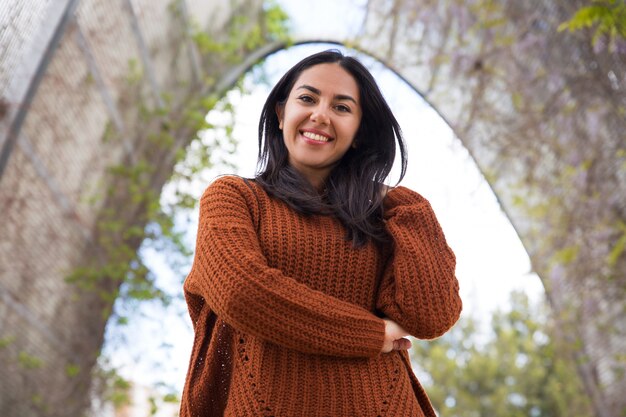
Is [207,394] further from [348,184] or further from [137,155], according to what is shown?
[137,155]

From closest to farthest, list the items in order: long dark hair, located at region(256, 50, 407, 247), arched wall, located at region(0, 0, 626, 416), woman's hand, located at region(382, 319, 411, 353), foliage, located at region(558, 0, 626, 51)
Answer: woman's hand, located at region(382, 319, 411, 353), long dark hair, located at region(256, 50, 407, 247), foliage, located at region(558, 0, 626, 51), arched wall, located at region(0, 0, 626, 416)

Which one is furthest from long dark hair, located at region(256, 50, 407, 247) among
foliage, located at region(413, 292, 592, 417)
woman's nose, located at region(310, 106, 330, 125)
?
foliage, located at region(413, 292, 592, 417)

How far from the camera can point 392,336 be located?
1629 millimetres

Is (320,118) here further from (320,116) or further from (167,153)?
(167,153)

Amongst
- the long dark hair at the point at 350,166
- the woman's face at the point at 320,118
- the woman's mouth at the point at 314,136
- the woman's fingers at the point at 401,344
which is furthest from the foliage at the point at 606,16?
the woman's fingers at the point at 401,344

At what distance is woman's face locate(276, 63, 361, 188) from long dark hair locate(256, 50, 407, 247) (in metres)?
0.03

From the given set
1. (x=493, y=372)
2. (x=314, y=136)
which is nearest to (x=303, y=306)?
(x=314, y=136)

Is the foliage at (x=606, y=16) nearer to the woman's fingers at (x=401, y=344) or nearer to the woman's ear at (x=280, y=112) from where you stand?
the woman's ear at (x=280, y=112)

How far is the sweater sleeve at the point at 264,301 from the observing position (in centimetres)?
151

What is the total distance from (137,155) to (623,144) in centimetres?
277

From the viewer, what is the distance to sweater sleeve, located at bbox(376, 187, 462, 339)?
1639mm

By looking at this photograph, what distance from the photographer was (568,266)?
4426 millimetres

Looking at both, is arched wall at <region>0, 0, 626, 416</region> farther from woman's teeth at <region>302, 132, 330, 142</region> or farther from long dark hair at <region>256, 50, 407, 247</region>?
woman's teeth at <region>302, 132, 330, 142</region>

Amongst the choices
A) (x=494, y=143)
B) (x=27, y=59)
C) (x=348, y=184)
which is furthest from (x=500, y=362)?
(x=348, y=184)
